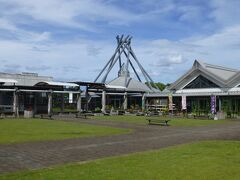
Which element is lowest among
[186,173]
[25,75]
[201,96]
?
[186,173]

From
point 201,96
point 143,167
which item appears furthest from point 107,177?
point 201,96

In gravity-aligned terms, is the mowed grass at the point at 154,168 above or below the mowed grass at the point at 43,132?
below

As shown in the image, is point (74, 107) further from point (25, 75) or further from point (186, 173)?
point (186, 173)

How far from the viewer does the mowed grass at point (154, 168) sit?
7.33 m

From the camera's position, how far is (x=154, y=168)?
8.23 m

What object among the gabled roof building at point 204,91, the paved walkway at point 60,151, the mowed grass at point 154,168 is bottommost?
the mowed grass at point 154,168

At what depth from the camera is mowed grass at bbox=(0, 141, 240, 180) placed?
7328mm

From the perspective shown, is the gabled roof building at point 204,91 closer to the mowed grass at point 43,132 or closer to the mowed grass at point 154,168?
the mowed grass at point 43,132

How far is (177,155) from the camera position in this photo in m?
10.4

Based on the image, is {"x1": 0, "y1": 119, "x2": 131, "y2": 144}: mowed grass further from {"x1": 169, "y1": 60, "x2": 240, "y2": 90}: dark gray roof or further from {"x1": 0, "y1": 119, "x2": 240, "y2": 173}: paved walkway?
{"x1": 169, "y1": 60, "x2": 240, "y2": 90}: dark gray roof

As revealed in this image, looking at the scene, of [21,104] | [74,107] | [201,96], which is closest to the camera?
[21,104]

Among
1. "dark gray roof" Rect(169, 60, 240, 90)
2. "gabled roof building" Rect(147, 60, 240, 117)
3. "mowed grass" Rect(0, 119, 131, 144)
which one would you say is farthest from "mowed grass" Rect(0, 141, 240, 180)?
"dark gray roof" Rect(169, 60, 240, 90)

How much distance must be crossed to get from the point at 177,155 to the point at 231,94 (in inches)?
1292

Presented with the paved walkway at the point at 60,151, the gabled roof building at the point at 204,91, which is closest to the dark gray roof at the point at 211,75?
the gabled roof building at the point at 204,91
